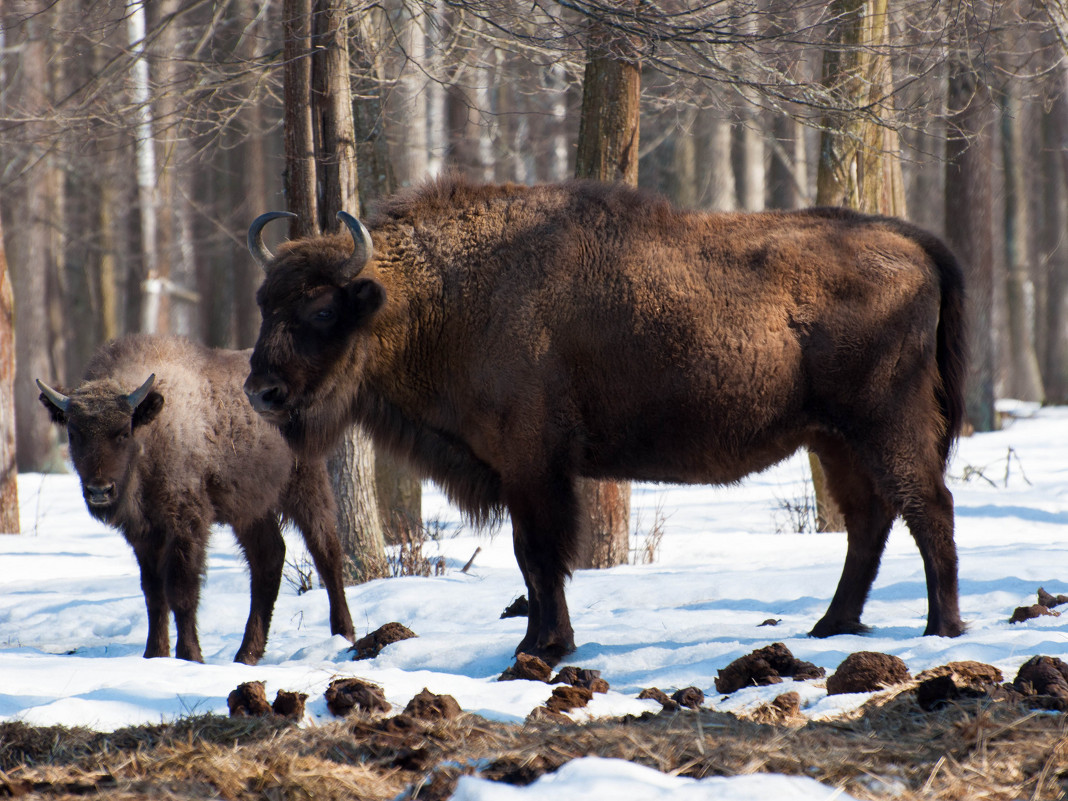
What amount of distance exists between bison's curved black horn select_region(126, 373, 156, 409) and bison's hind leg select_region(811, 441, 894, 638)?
3.77m

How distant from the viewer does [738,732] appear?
10.9 feet

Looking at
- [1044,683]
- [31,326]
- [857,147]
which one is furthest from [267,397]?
[31,326]

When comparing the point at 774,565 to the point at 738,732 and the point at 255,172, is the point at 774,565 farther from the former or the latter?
the point at 255,172

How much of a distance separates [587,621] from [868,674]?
7.17 ft

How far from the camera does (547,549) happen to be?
5074 millimetres

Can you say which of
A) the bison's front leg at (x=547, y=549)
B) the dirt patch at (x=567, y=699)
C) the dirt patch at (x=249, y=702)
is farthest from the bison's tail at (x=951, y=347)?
the dirt patch at (x=249, y=702)

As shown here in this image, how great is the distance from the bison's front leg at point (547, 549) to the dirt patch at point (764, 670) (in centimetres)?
99

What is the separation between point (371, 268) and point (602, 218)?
1195 mm

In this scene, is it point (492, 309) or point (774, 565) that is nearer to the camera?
point (492, 309)

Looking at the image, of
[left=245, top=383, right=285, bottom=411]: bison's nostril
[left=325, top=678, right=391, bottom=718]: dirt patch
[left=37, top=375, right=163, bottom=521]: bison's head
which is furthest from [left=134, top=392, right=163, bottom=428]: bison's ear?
[left=325, top=678, right=391, bottom=718]: dirt patch

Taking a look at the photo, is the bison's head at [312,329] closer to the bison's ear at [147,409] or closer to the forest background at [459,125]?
the forest background at [459,125]

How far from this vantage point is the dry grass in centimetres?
295

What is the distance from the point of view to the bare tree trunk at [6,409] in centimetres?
1097

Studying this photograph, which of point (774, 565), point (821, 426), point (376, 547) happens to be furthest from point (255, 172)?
point (821, 426)
